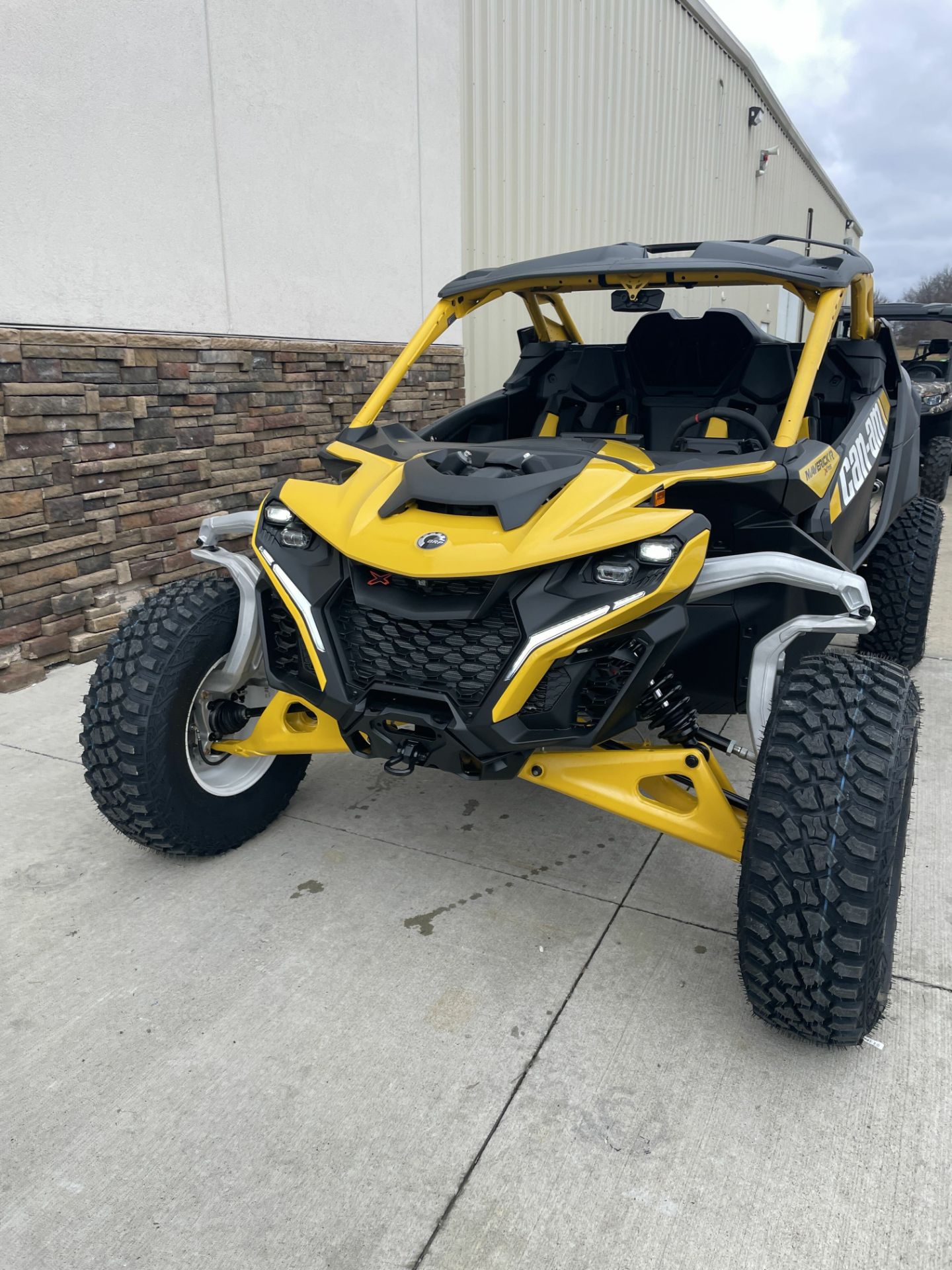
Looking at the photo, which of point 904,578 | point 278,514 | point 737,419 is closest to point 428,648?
point 278,514

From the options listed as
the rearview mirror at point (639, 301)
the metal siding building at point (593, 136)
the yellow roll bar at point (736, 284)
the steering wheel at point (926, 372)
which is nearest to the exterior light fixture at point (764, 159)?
the metal siding building at point (593, 136)

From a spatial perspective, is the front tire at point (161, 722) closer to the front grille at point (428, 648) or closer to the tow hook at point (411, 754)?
the front grille at point (428, 648)

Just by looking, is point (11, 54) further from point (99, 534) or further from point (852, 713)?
point (852, 713)

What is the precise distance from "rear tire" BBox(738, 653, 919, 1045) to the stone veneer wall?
3244mm

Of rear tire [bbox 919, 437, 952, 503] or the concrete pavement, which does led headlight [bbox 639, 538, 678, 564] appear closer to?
the concrete pavement

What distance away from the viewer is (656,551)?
1.98 metres

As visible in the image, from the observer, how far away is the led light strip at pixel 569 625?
1953 mm

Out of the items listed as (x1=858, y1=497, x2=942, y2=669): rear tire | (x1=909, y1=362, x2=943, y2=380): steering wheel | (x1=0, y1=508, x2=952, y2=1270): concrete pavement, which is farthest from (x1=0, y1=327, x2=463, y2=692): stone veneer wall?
(x1=909, y1=362, x2=943, y2=380): steering wheel

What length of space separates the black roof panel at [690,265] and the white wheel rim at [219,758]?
1389mm

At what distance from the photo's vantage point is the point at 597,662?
2047 millimetres

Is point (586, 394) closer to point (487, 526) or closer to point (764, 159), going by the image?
point (487, 526)

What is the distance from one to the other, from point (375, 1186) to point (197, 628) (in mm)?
1409

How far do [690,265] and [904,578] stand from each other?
1.91m

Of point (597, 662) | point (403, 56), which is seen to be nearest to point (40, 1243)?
point (597, 662)
